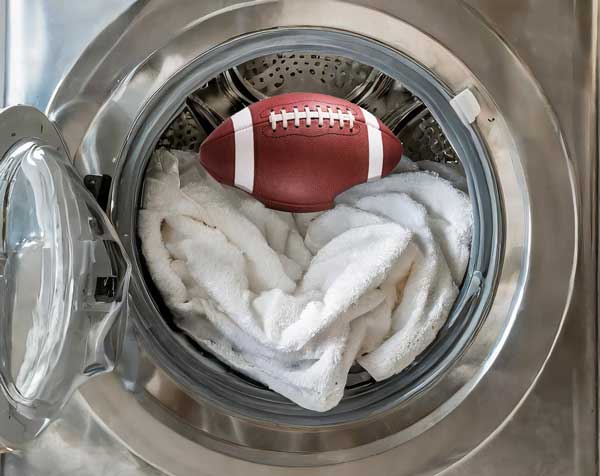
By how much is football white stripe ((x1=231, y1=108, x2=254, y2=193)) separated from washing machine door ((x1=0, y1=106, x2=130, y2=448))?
0.55 ft

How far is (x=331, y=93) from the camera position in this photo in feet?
3.25

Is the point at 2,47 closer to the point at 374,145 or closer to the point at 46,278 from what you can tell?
the point at 46,278

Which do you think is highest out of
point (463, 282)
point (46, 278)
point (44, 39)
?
point (44, 39)

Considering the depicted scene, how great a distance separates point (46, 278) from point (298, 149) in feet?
1.05

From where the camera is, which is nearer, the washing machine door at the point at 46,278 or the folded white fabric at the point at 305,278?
the washing machine door at the point at 46,278

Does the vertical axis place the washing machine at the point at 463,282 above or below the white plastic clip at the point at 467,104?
below

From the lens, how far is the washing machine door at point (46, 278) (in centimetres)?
63

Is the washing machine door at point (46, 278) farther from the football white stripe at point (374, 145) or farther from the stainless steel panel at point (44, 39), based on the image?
the football white stripe at point (374, 145)

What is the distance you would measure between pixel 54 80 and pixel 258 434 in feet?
1.57

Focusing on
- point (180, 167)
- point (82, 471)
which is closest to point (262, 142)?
point (180, 167)

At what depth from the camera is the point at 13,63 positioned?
2.62 ft

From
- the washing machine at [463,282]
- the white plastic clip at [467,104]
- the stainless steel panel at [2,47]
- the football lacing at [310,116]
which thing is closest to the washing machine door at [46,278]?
the washing machine at [463,282]

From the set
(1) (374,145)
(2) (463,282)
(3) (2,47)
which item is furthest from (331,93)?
(3) (2,47)

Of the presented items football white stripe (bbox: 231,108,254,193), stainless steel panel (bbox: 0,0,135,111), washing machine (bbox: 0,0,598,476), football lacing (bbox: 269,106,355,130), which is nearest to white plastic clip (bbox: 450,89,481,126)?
washing machine (bbox: 0,0,598,476)
